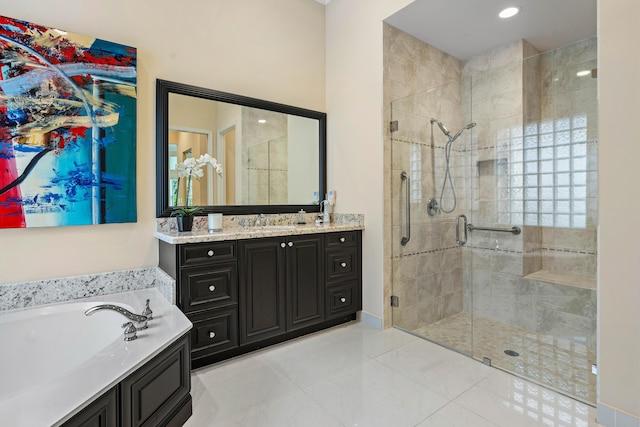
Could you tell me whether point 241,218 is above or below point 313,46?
below

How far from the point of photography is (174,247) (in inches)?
83.6

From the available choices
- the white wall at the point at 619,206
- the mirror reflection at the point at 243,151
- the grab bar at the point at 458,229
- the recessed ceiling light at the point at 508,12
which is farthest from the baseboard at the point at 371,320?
the recessed ceiling light at the point at 508,12

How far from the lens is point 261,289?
2486 millimetres

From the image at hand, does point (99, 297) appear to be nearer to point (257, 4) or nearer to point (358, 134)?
point (358, 134)

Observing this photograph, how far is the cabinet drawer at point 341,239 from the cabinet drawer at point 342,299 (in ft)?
1.25

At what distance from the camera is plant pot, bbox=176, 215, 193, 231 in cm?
243

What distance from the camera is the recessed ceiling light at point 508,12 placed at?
2.70 metres

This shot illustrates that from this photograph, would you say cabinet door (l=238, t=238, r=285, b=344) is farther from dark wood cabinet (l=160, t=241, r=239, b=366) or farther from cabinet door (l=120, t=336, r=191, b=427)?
cabinet door (l=120, t=336, r=191, b=427)

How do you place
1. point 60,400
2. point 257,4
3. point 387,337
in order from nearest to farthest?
point 60,400, point 387,337, point 257,4

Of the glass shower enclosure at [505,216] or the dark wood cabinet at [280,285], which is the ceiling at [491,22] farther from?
the dark wood cabinet at [280,285]

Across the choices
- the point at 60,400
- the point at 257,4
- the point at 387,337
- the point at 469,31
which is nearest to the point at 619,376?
the point at 387,337

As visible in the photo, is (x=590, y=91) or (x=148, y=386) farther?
(x=590, y=91)

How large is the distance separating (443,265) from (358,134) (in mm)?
1523

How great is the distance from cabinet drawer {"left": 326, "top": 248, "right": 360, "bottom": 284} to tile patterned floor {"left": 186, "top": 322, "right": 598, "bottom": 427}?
61cm
